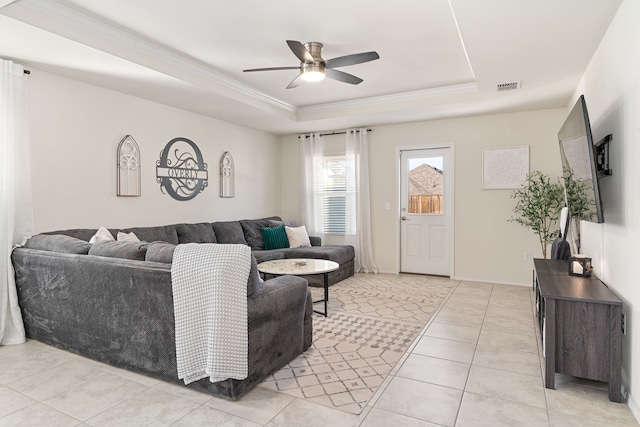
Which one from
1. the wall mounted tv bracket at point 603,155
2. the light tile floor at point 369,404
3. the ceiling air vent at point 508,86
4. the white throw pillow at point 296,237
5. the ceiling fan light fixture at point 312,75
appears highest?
the ceiling air vent at point 508,86

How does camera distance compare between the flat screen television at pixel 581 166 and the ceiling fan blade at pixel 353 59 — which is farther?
the ceiling fan blade at pixel 353 59

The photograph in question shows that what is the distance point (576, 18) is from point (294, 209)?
5045mm

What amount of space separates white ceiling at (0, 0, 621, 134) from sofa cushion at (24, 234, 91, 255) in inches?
59.0

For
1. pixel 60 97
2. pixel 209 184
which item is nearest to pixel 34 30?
pixel 60 97

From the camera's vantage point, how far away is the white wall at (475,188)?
4.99 meters

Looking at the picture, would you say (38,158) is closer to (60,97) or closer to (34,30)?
(60,97)

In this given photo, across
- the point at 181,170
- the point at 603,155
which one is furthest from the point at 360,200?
the point at 603,155

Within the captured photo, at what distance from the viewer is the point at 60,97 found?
140 inches

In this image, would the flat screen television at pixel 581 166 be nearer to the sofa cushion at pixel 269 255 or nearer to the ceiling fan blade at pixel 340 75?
the ceiling fan blade at pixel 340 75

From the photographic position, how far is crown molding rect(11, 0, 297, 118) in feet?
8.56

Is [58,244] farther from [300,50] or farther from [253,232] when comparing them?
[253,232]

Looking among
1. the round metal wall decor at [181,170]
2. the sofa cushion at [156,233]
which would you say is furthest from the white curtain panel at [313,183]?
the sofa cushion at [156,233]

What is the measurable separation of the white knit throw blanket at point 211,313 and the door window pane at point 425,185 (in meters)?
4.14

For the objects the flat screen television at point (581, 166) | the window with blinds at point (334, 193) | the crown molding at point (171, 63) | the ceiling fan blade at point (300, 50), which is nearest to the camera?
the flat screen television at point (581, 166)
